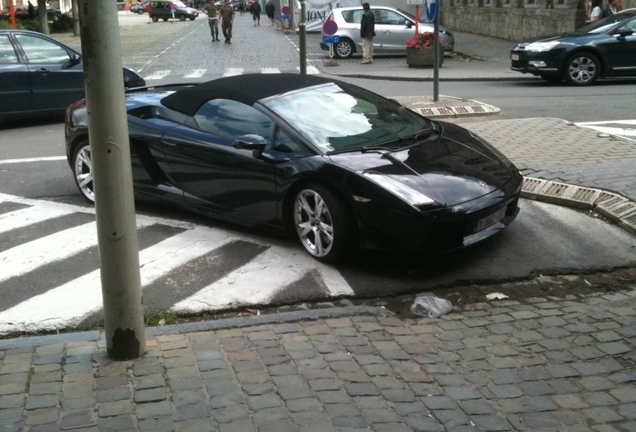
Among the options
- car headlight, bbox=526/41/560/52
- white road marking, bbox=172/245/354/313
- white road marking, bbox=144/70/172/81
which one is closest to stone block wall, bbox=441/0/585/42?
car headlight, bbox=526/41/560/52

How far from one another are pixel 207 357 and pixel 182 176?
3142mm

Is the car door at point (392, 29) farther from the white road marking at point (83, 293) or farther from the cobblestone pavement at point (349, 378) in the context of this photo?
the cobblestone pavement at point (349, 378)

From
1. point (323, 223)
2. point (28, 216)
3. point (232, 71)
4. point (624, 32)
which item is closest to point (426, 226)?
point (323, 223)

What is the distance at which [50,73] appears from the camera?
44.9 ft

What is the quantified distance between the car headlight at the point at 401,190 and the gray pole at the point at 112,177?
7.03 feet

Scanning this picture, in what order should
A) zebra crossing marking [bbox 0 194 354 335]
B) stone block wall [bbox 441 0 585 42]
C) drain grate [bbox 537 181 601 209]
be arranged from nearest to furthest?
1. zebra crossing marking [bbox 0 194 354 335]
2. drain grate [bbox 537 181 601 209]
3. stone block wall [bbox 441 0 585 42]

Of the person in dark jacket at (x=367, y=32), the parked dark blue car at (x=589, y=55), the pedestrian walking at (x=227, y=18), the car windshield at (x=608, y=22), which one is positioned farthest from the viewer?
the pedestrian walking at (x=227, y=18)

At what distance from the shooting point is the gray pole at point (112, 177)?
430 centimetres

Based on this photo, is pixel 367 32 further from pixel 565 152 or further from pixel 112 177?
pixel 112 177

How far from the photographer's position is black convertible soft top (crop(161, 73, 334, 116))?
7.36 m

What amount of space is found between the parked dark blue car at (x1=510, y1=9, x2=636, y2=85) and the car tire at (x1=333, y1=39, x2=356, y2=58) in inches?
388

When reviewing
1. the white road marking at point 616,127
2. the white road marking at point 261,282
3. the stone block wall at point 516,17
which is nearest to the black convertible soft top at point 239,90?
the white road marking at point 261,282

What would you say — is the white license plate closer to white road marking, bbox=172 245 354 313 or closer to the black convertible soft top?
white road marking, bbox=172 245 354 313

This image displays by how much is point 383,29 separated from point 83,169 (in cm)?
2019
